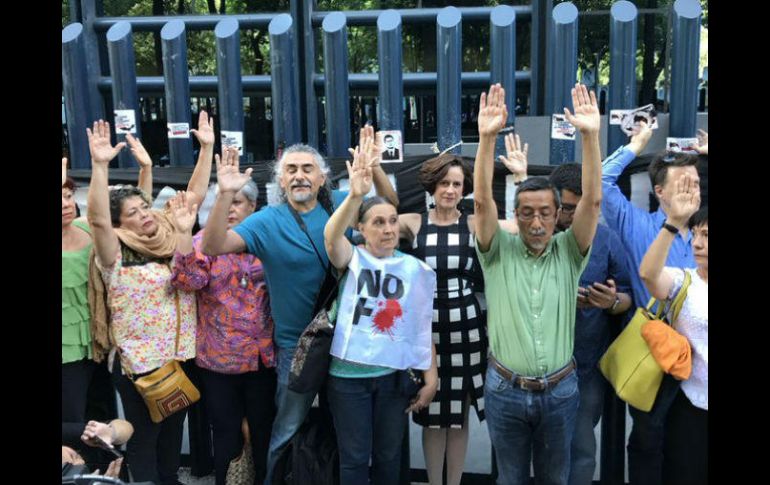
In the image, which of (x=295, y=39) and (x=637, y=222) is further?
(x=295, y=39)

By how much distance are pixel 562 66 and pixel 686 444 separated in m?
2.08

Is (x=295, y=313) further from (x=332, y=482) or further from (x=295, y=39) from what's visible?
(x=295, y=39)

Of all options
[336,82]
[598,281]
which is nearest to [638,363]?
[598,281]

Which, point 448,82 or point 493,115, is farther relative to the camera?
point 448,82

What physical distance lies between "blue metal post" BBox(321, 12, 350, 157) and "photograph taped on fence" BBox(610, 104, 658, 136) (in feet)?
5.00

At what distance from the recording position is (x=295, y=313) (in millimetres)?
3166

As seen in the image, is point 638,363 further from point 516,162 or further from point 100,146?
point 100,146

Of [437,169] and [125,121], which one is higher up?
[125,121]

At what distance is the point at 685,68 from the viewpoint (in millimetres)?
3680

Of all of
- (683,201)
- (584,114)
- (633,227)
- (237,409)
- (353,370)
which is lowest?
(237,409)
